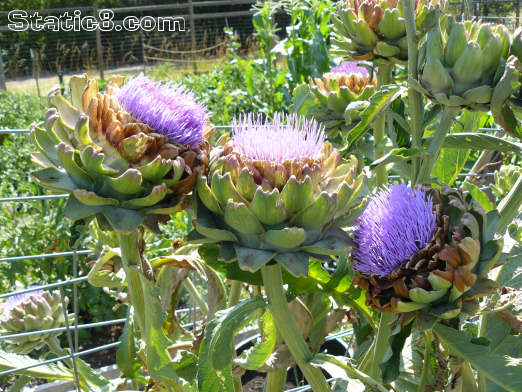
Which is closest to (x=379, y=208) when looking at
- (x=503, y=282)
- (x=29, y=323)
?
(x=503, y=282)

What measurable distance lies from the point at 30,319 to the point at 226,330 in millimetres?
538

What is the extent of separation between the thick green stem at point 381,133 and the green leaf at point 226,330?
256 mm

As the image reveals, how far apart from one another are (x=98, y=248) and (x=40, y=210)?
1.28 m

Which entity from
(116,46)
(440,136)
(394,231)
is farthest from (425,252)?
(116,46)

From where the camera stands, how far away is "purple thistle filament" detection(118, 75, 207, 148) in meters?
0.50

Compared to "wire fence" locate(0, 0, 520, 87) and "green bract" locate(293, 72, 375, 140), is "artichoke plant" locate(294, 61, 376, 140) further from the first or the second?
"wire fence" locate(0, 0, 520, 87)

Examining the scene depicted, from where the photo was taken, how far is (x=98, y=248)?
850 millimetres

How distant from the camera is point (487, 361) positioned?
1.57 ft

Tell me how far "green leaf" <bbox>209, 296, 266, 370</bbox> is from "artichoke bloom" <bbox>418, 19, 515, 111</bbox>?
10.0 inches

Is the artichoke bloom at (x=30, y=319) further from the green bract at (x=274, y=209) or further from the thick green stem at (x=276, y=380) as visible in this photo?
the green bract at (x=274, y=209)

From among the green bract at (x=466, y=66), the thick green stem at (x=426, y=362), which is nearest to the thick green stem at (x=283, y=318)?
the thick green stem at (x=426, y=362)

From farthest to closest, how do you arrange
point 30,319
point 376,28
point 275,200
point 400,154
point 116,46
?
1. point 116,46
2. point 30,319
3. point 376,28
4. point 400,154
5. point 275,200

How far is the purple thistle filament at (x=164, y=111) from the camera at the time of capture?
1.63ft

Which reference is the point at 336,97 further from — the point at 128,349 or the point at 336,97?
the point at 128,349
